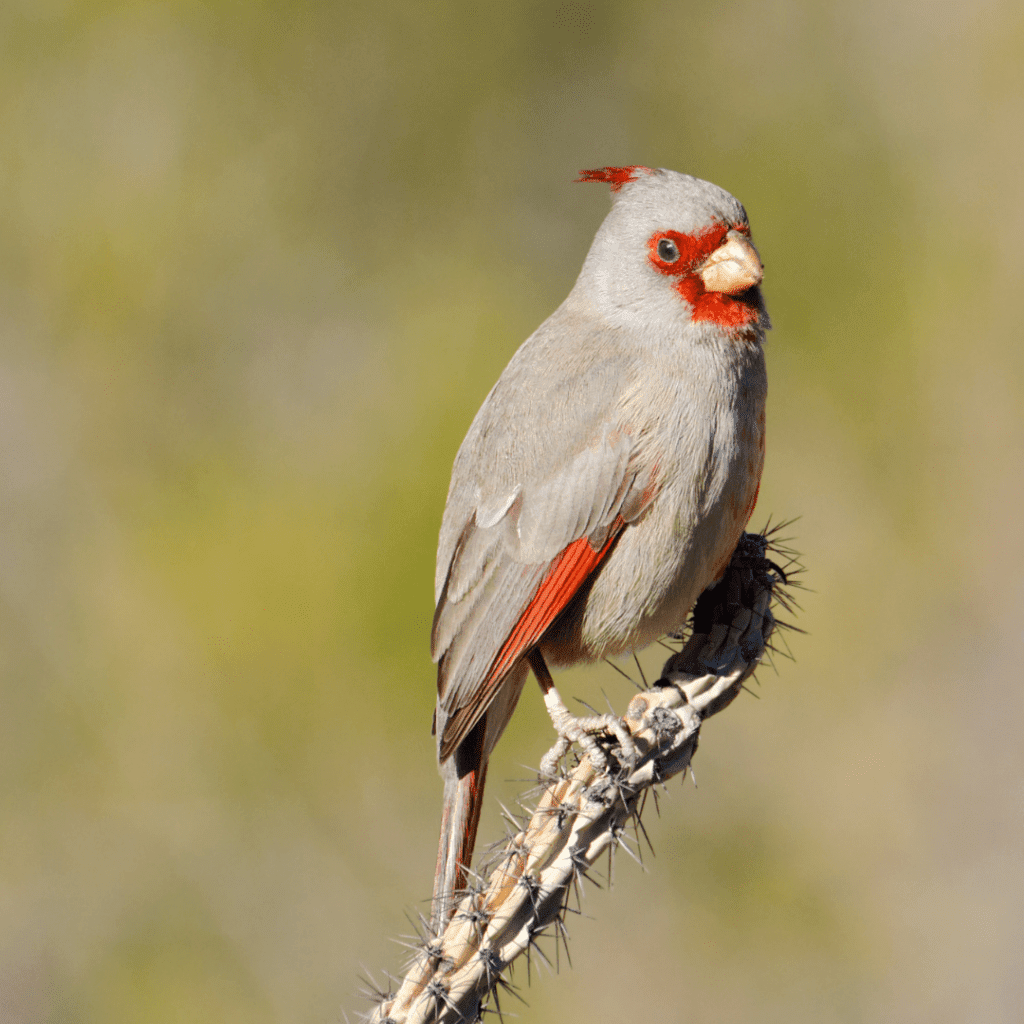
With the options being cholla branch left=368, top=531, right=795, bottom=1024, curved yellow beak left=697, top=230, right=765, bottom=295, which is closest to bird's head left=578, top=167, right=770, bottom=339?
curved yellow beak left=697, top=230, right=765, bottom=295

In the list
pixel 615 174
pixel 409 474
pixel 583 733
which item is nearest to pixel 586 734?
pixel 583 733

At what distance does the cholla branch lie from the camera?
6.55 ft

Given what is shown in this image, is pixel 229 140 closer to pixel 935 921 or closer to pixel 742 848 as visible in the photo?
pixel 742 848

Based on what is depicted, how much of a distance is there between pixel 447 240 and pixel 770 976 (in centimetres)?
400

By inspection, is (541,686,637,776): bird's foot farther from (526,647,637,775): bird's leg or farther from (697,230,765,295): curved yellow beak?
(697,230,765,295): curved yellow beak

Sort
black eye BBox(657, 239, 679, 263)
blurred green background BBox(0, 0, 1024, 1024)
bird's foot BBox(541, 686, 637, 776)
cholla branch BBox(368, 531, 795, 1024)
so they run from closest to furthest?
cholla branch BBox(368, 531, 795, 1024) → bird's foot BBox(541, 686, 637, 776) → black eye BBox(657, 239, 679, 263) → blurred green background BBox(0, 0, 1024, 1024)

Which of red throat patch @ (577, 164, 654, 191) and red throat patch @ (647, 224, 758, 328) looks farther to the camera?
red throat patch @ (577, 164, 654, 191)

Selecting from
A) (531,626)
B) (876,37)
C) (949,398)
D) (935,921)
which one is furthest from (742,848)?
(876,37)

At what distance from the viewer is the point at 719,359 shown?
2.43 metres

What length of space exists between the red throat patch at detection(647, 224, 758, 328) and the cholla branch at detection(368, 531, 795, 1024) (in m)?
0.73

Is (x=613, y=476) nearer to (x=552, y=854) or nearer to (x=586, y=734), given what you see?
(x=586, y=734)

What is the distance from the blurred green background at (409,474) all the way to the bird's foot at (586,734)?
224 cm

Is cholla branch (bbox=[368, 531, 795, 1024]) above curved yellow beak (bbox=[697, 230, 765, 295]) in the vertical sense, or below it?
below

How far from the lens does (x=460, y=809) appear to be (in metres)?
2.50
